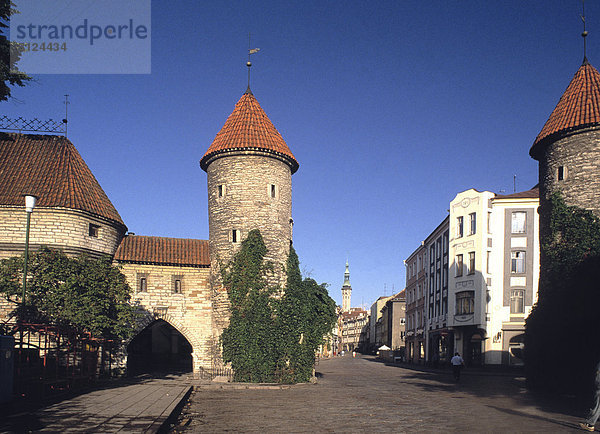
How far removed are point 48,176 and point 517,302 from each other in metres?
Result: 32.9

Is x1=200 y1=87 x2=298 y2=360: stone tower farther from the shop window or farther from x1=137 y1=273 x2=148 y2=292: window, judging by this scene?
the shop window

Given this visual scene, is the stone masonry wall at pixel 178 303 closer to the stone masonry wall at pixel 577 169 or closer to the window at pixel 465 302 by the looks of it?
the stone masonry wall at pixel 577 169

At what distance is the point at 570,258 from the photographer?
22.4m

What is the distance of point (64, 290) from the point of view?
24078 millimetres

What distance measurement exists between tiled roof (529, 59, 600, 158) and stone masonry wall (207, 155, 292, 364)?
1303 cm

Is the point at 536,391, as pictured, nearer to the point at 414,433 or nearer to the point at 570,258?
the point at 570,258

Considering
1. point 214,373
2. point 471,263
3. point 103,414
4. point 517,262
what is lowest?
point 214,373

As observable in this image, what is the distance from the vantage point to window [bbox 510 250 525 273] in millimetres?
41781

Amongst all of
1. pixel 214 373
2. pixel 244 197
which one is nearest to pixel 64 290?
pixel 214 373

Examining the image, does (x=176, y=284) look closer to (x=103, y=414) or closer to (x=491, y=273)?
(x=103, y=414)

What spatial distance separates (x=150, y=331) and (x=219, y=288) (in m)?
11.0

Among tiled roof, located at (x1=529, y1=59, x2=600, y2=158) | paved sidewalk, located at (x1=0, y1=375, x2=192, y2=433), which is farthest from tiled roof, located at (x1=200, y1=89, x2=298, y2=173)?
paved sidewalk, located at (x1=0, y1=375, x2=192, y2=433)

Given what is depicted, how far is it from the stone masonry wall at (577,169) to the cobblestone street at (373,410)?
26.5 feet

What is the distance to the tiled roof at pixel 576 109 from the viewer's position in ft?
→ 76.1
